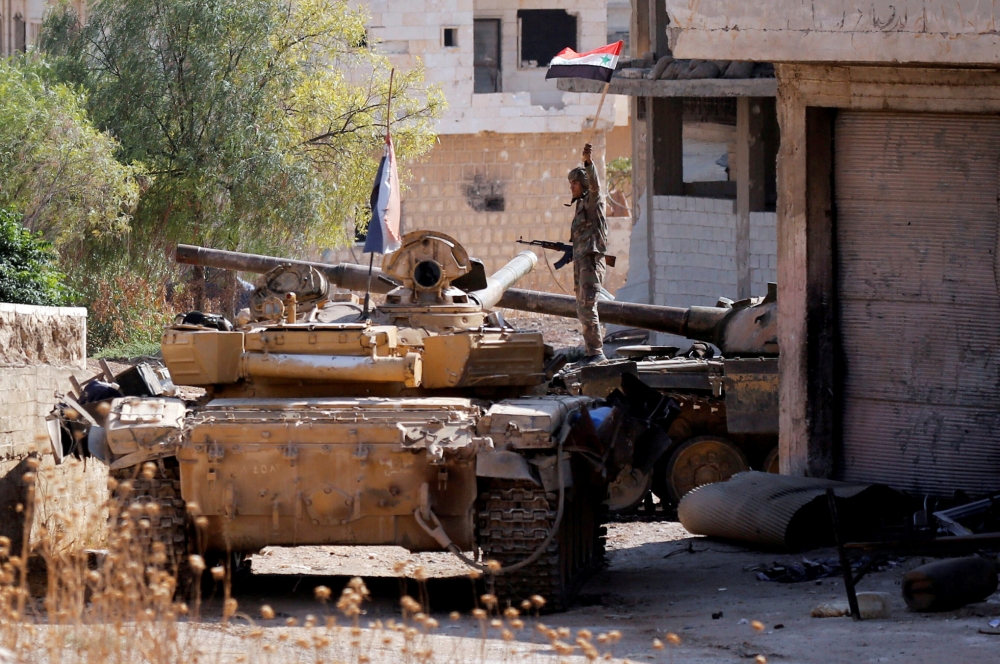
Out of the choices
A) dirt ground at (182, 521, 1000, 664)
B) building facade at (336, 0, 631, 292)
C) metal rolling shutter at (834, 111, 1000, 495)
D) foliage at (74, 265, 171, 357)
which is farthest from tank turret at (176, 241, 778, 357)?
building facade at (336, 0, 631, 292)

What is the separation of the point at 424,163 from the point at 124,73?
1006cm

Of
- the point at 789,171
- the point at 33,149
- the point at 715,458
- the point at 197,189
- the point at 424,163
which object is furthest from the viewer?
the point at 424,163

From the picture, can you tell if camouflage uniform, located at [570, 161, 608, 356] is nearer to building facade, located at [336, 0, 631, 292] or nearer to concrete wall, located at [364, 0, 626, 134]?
building facade, located at [336, 0, 631, 292]

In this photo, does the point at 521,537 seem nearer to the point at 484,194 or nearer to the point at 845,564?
the point at 845,564

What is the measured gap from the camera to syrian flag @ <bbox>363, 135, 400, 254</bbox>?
11.5 m

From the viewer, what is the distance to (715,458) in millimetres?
13938

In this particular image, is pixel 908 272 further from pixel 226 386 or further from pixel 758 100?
pixel 758 100

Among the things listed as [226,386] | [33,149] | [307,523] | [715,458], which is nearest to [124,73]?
[33,149]

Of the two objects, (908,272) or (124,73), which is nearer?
(908,272)

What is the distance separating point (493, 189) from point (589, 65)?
56.2 feet

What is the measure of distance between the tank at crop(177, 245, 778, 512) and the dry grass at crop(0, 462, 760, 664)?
445 cm

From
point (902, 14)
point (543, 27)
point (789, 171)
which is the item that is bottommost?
point (789, 171)

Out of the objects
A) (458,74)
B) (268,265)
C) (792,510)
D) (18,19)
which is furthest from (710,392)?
(18,19)

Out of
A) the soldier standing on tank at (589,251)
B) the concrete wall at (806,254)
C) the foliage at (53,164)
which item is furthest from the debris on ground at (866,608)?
the foliage at (53,164)
